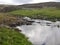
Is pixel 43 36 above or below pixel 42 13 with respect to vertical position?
above

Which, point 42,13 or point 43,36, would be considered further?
point 42,13

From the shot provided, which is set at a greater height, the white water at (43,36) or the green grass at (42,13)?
the white water at (43,36)

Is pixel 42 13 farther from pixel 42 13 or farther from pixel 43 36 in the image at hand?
pixel 43 36

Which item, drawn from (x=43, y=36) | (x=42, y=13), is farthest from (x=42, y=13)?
(x=43, y=36)

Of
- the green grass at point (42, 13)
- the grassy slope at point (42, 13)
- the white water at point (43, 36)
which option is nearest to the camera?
the white water at point (43, 36)

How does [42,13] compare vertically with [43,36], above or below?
below

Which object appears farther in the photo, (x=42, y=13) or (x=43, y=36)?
(x=42, y=13)

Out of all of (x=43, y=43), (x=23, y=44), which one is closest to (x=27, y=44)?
(x=23, y=44)

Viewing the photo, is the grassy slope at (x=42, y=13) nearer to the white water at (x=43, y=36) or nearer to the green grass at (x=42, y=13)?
the green grass at (x=42, y=13)

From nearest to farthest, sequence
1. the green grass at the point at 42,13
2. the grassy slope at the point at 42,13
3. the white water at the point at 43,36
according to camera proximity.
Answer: the white water at the point at 43,36 < the green grass at the point at 42,13 < the grassy slope at the point at 42,13

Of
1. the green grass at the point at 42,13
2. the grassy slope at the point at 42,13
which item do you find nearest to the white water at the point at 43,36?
the green grass at the point at 42,13

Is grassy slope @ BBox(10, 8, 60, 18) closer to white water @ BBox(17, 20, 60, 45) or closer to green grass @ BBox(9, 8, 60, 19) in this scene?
green grass @ BBox(9, 8, 60, 19)

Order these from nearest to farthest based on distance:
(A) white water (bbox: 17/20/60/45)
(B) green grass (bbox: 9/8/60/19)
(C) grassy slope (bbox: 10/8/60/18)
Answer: (A) white water (bbox: 17/20/60/45) → (B) green grass (bbox: 9/8/60/19) → (C) grassy slope (bbox: 10/8/60/18)

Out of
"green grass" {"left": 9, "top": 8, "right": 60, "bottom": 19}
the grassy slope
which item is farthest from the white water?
the grassy slope
